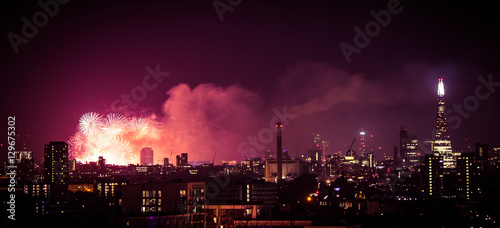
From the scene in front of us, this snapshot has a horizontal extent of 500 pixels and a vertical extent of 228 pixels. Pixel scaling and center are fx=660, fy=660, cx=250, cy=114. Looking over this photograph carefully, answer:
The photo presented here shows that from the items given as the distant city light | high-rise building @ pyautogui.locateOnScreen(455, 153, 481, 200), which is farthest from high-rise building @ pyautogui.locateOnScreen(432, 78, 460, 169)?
high-rise building @ pyautogui.locateOnScreen(455, 153, 481, 200)

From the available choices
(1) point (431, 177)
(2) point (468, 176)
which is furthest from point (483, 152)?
(1) point (431, 177)

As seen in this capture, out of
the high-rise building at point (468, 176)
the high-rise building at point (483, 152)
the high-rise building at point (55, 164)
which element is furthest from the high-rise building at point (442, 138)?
the high-rise building at point (55, 164)

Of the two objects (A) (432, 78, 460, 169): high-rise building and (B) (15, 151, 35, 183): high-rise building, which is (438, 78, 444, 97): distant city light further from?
(B) (15, 151, 35, 183): high-rise building

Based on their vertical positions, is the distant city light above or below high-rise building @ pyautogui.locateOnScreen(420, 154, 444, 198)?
above

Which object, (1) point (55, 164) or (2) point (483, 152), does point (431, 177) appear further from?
(1) point (55, 164)

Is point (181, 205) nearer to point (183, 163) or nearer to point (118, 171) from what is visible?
point (118, 171)

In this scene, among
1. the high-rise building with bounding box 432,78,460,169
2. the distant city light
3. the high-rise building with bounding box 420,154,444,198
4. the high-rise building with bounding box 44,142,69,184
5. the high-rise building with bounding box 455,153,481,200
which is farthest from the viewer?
the high-rise building with bounding box 432,78,460,169

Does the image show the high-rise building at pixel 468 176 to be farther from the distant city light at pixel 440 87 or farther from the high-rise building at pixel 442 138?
the high-rise building at pixel 442 138
